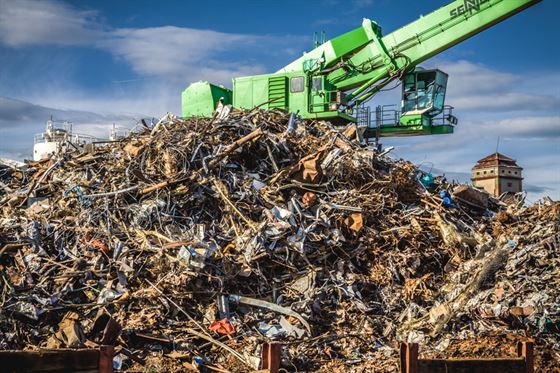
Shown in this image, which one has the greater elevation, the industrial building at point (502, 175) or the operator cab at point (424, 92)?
the operator cab at point (424, 92)

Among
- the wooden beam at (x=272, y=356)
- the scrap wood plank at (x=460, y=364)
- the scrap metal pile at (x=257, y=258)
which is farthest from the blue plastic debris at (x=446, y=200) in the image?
the wooden beam at (x=272, y=356)

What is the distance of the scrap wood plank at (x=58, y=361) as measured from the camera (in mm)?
4051

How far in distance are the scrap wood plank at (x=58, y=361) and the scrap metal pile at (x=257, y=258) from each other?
139 inches

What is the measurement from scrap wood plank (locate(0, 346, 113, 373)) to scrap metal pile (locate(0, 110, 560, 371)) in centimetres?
354

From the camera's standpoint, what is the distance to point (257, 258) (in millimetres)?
9719

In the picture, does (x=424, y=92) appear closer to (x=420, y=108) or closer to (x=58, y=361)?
(x=420, y=108)

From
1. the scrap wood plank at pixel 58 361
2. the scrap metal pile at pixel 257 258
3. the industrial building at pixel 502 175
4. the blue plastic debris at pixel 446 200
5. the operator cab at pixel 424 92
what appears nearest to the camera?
the scrap wood plank at pixel 58 361

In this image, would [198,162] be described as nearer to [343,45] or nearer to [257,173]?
[257,173]

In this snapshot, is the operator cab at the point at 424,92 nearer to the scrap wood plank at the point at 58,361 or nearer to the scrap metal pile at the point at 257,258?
the scrap metal pile at the point at 257,258

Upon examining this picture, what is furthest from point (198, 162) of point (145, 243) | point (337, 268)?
point (337, 268)

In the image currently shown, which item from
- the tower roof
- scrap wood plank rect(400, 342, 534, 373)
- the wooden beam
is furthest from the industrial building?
the wooden beam

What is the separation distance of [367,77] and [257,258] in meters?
9.68

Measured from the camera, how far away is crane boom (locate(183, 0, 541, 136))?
16844 millimetres

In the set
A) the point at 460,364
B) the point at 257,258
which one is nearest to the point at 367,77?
the point at 257,258
